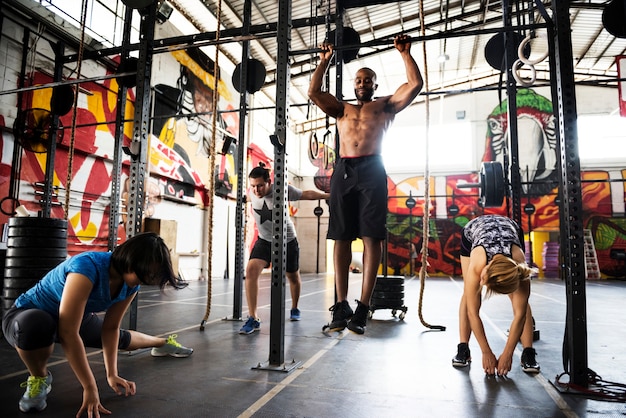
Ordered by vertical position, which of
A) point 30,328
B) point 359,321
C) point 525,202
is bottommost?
point 359,321

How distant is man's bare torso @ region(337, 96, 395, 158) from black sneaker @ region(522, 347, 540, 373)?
4.70ft

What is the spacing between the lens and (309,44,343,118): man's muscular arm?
8.11ft

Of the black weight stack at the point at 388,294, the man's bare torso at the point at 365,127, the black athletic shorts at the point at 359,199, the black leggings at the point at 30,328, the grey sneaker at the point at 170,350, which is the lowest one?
the grey sneaker at the point at 170,350

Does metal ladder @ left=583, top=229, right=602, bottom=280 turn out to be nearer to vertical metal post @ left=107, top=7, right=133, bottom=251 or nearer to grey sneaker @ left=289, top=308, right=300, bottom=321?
grey sneaker @ left=289, top=308, right=300, bottom=321

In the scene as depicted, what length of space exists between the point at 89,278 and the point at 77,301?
9 cm

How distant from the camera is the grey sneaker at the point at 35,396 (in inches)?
63.1

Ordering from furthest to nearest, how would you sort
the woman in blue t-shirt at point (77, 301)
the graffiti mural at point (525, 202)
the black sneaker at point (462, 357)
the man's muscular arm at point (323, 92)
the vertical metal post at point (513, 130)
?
1. the graffiti mural at point (525, 202)
2. the vertical metal post at point (513, 130)
3. the man's muscular arm at point (323, 92)
4. the black sneaker at point (462, 357)
5. the woman in blue t-shirt at point (77, 301)

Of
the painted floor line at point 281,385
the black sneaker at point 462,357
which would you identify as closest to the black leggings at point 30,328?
the painted floor line at point 281,385

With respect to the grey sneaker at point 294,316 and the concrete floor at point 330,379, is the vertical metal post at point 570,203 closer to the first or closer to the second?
the concrete floor at point 330,379

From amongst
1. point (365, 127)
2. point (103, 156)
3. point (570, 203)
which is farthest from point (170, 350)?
point (103, 156)

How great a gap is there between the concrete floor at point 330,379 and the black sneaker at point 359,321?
200 millimetres

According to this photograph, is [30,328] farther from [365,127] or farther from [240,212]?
[240,212]

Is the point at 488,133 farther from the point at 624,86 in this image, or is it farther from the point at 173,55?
the point at 173,55

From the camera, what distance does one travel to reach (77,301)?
1509mm
